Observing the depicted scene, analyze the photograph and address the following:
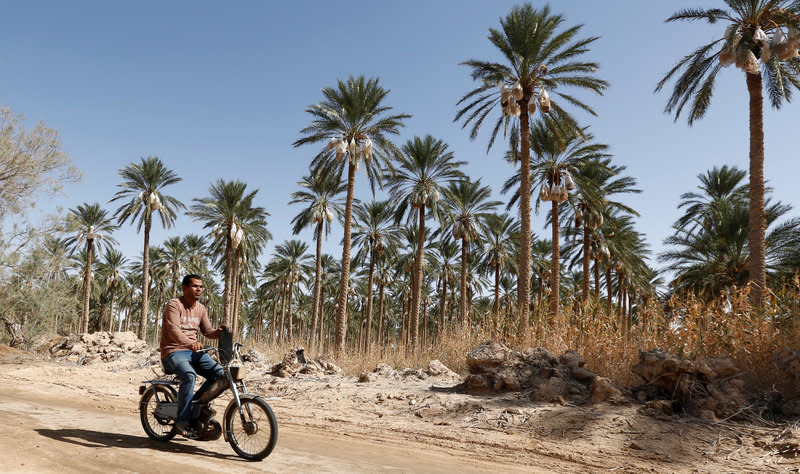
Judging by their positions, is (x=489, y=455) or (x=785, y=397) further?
(x=785, y=397)

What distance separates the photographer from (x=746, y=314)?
8.38 metres

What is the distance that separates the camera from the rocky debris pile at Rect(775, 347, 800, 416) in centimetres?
668

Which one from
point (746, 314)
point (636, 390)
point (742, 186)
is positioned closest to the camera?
point (636, 390)

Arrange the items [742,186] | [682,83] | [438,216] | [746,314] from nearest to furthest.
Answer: [746,314] < [682,83] < [438,216] < [742,186]

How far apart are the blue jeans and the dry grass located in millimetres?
6640

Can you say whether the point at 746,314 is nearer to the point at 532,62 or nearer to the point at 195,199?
the point at 532,62

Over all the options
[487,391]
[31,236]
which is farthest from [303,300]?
[487,391]

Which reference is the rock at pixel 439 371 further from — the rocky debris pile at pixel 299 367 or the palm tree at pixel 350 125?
the palm tree at pixel 350 125

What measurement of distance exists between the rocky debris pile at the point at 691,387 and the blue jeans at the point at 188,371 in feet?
19.1

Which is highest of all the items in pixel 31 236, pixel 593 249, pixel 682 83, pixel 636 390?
pixel 682 83

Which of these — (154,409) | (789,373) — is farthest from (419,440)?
(789,373)

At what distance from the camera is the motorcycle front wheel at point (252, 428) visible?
5055 millimetres

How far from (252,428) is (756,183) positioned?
662 inches

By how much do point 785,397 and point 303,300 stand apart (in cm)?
6262
